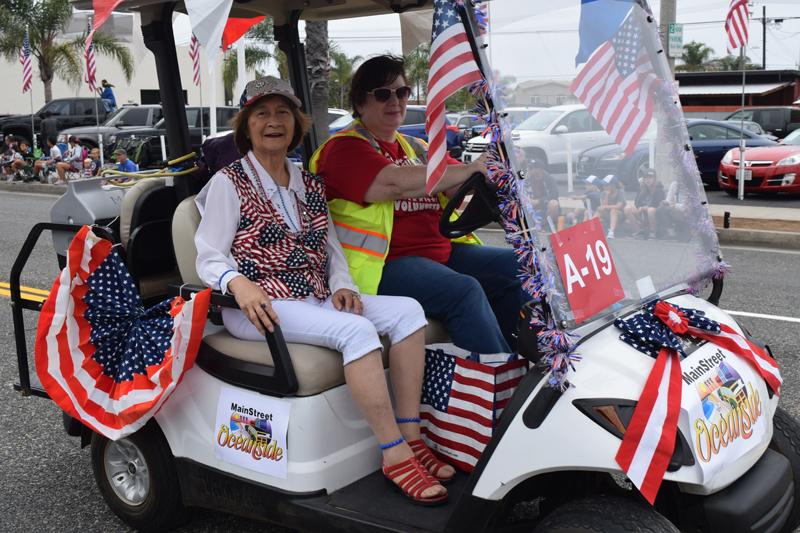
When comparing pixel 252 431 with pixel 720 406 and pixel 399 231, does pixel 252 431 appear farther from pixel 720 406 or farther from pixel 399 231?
pixel 720 406

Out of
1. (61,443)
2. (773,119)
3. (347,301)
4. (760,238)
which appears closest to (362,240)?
(347,301)

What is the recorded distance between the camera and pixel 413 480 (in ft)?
8.46

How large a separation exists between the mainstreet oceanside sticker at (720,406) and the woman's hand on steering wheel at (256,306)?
1210mm

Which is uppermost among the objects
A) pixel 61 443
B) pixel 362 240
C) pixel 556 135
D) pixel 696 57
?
pixel 696 57

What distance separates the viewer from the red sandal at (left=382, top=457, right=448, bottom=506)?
2.54m

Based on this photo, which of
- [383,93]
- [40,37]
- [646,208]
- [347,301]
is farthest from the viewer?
[40,37]

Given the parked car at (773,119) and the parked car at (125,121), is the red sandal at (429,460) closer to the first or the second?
the parked car at (125,121)

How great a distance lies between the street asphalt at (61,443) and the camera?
3.24 meters

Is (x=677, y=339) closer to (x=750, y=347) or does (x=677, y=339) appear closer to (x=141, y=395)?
(x=750, y=347)

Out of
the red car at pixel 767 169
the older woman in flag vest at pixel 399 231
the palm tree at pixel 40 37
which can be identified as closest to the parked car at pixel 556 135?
the older woman in flag vest at pixel 399 231

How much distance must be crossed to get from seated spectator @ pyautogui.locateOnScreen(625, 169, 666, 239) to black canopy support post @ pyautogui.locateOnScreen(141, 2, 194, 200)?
5.84ft

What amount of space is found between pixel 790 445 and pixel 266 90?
206 cm

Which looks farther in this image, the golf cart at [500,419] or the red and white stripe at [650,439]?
the golf cart at [500,419]

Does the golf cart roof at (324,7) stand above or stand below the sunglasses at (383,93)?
above
